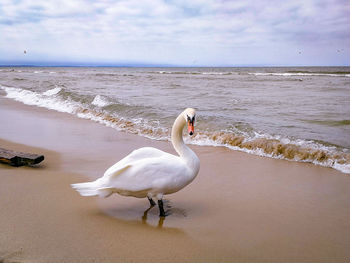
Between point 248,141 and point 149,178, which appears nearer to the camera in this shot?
point 149,178

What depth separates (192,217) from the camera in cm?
380

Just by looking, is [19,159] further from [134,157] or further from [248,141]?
[248,141]

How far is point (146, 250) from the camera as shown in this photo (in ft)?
10.0

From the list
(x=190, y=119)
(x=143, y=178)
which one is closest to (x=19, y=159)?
(x=143, y=178)

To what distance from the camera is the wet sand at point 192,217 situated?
9.89ft

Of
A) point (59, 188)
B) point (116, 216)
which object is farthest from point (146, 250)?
point (59, 188)

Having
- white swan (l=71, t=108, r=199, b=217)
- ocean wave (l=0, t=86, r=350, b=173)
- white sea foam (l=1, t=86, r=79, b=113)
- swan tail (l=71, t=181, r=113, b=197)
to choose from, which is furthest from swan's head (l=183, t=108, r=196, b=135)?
white sea foam (l=1, t=86, r=79, b=113)

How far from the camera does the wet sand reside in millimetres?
3016

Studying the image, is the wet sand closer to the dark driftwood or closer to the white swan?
the dark driftwood

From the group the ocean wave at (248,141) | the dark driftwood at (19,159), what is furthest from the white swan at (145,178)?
the ocean wave at (248,141)

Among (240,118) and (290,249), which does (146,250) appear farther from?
(240,118)

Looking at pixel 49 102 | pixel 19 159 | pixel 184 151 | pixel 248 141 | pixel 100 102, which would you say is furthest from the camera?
pixel 49 102

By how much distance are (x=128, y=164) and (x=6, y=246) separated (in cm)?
131

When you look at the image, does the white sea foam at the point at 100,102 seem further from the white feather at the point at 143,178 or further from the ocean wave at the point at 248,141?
the white feather at the point at 143,178
